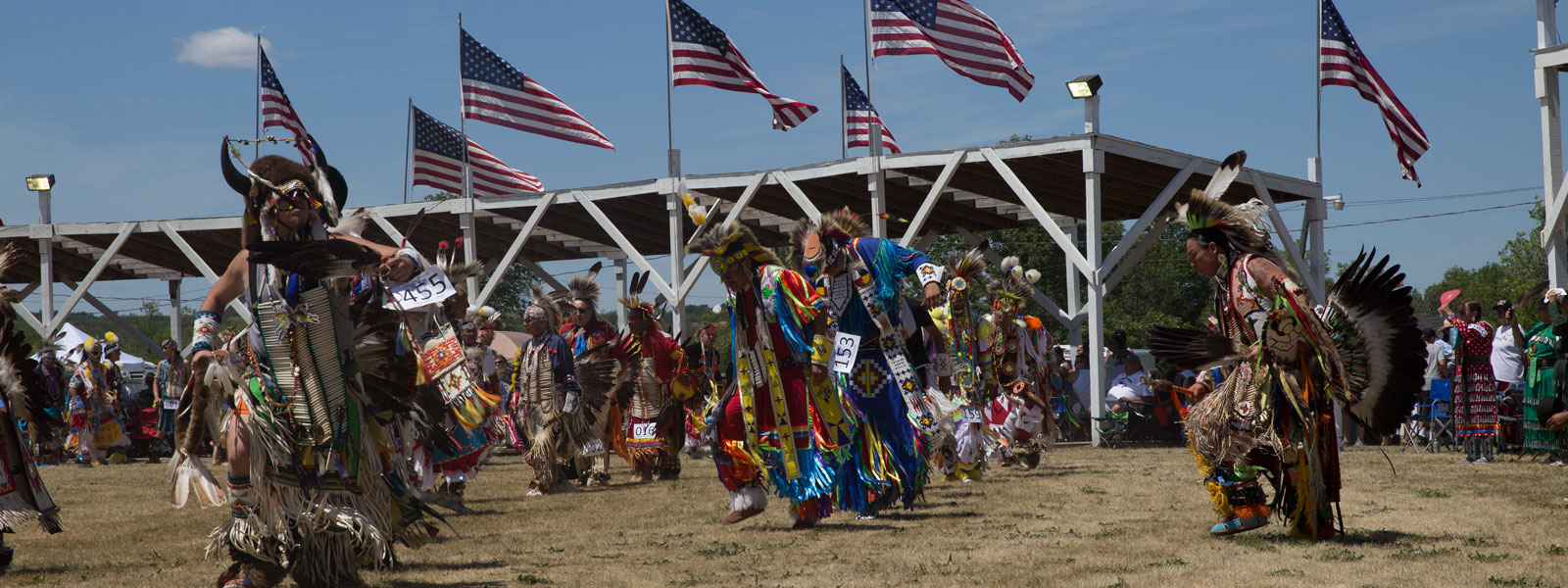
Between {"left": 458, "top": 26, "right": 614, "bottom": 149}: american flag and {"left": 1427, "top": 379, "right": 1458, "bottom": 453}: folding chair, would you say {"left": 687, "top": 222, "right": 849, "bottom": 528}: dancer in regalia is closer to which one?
{"left": 1427, "top": 379, "right": 1458, "bottom": 453}: folding chair

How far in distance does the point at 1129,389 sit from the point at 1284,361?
10.0 metres

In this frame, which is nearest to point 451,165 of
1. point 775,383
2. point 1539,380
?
point 775,383

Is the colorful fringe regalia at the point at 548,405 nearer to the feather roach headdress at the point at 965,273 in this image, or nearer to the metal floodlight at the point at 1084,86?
the feather roach headdress at the point at 965,273

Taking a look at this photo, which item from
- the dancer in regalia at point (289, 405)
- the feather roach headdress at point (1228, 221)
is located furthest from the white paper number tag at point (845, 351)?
the dancer in regalia at point (289, 405)

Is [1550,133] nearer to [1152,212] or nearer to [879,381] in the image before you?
[1152,212]

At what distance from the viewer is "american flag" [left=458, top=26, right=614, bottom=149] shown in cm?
1667

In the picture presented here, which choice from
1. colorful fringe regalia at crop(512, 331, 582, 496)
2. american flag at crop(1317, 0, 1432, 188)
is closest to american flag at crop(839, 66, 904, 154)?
american flag at crop(1317, 0, 1432, 188)

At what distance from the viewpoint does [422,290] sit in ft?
16.5

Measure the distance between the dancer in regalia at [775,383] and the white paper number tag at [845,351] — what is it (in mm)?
79

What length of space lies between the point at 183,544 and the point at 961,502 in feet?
14.4

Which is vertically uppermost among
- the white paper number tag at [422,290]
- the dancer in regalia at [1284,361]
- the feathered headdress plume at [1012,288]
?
the feathered headdress plume at [1012,288]

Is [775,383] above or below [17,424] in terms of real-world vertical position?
above

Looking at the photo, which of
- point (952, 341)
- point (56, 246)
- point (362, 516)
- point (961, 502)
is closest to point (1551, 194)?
point (952, 341)

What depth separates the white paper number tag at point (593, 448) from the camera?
10.4 m
